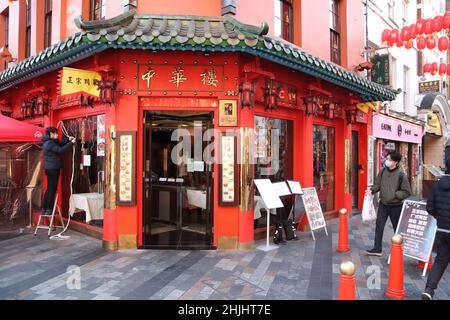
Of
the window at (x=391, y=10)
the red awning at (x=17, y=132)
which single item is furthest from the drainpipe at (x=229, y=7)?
the window at (x=391, y=10)

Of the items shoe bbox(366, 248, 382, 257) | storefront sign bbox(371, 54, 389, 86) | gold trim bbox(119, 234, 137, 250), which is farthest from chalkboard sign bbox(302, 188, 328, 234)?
storefront sign bbox(371, 54, 389, 86)

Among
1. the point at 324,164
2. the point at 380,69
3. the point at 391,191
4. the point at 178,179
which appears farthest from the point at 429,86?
the point at 178,179

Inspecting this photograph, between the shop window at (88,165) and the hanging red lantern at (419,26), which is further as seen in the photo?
the hanging red lantern at (419,26)

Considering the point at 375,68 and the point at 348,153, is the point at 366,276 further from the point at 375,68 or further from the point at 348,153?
the point at 375,68

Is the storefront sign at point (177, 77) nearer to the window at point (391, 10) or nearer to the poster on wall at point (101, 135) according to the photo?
the poster on wall at point (101, 135)

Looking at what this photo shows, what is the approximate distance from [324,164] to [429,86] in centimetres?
1023

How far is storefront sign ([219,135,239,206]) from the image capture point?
6523mm

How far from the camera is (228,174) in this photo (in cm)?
655

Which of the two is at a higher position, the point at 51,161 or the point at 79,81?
the point at 79,81

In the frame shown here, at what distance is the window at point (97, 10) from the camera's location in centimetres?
766

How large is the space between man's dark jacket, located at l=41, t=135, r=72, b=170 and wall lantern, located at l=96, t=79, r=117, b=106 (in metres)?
1.96

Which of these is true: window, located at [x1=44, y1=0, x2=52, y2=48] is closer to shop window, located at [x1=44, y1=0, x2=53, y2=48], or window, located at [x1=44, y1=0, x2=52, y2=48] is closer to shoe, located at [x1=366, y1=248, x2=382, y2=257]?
shop window, located at [x1=44, y1=0, x2=53, y2=48]

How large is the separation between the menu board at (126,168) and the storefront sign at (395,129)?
8947mm

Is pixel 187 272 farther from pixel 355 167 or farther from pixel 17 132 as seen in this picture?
pixel 355 167
